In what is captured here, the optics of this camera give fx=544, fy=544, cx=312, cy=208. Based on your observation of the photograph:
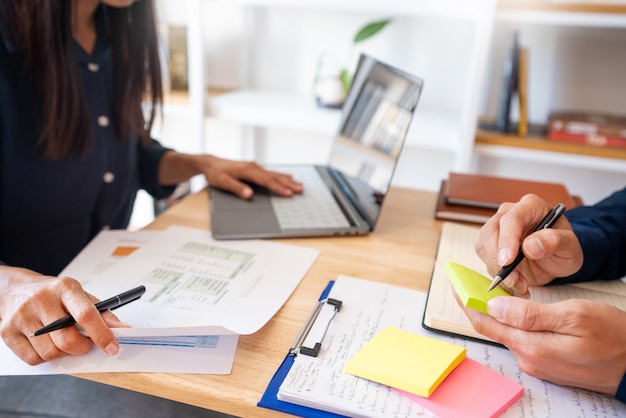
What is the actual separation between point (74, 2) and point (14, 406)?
2.29ft

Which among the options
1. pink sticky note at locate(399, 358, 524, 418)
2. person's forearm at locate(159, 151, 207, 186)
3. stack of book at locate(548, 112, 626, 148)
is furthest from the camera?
stack of book at locate(548, 112, 626, 148)

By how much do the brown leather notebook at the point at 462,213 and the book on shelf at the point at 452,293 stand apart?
68mm

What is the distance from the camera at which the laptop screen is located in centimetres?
93

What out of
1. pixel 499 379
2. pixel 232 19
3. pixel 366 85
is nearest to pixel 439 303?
pixel 499 379

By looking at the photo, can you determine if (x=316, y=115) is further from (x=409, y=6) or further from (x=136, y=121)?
(x=136, y=121)

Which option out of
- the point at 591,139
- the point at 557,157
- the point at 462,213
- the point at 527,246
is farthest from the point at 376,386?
the point at 591,139

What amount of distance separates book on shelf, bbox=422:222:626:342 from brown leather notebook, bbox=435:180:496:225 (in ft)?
0.22

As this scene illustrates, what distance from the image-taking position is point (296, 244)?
0.87m

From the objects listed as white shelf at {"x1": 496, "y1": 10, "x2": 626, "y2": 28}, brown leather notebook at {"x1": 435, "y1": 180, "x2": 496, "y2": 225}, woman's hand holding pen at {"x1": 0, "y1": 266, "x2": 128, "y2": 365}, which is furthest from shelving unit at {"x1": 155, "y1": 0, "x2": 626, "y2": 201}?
woman's hand holding pen at {"x1": 0, "y1": 266, "x2": 128, "y2": 365}

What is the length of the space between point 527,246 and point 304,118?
3.93 feet

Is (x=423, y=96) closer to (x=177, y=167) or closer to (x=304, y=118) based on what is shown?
(x=304, y=118)

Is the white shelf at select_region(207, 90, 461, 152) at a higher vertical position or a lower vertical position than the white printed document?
lower

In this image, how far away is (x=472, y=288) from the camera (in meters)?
0.58

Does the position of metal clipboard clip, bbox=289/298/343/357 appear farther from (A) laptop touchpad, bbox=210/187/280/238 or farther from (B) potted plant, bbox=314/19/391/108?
(B) potted plant, bbox=314/19/391/108
